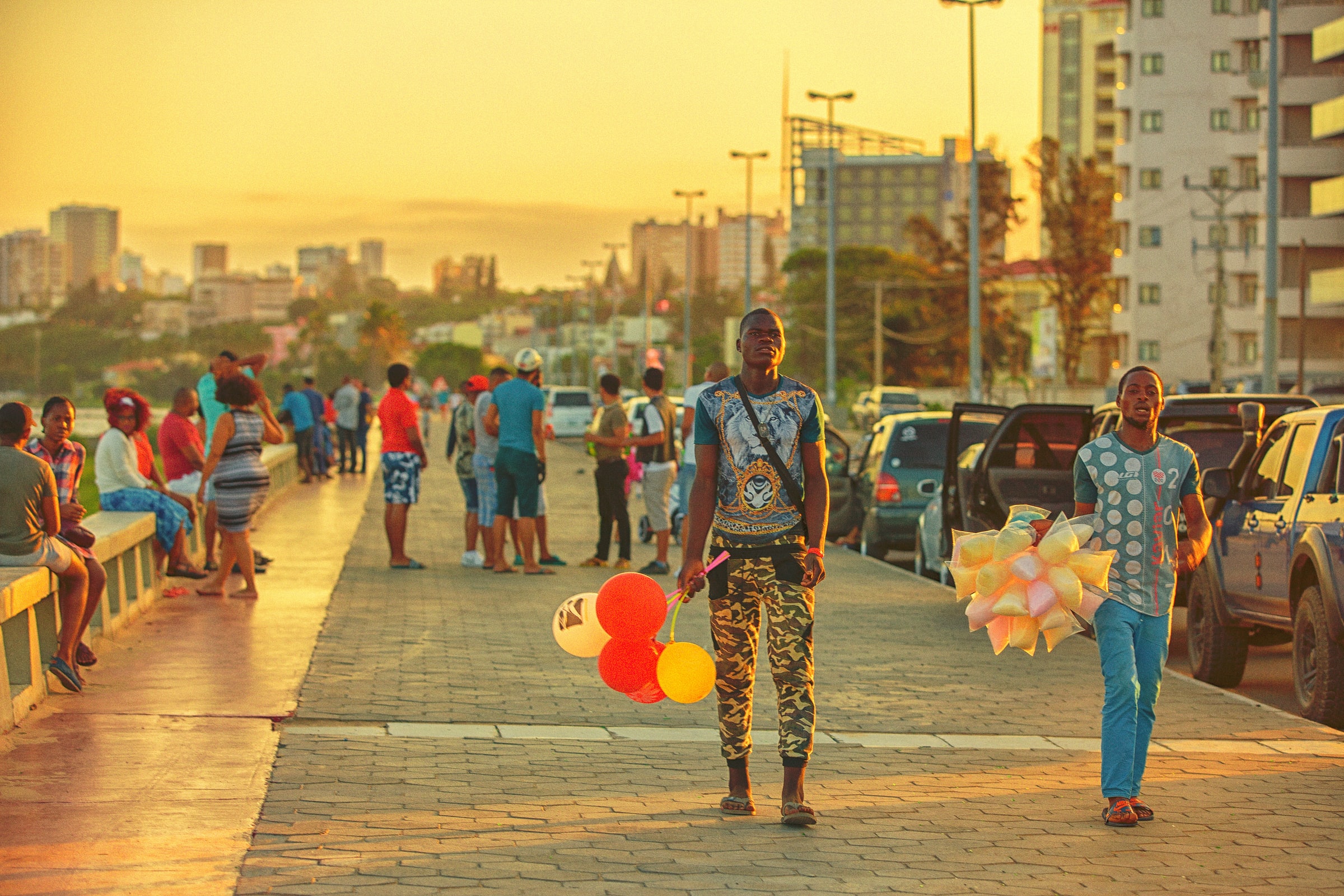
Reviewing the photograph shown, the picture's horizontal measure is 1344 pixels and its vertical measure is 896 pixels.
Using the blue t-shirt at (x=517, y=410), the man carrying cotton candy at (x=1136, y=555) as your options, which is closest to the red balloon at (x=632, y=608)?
the man carrying cotton candy at (x=1136, y=555)

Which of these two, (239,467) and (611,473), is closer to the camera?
(239,467)

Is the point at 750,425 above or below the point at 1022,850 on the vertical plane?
above

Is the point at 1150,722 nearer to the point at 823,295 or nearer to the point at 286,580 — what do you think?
the point at 286,580

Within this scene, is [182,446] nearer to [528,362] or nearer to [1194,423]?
[528,362]

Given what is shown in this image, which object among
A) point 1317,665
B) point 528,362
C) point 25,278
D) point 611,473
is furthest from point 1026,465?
point 25,278

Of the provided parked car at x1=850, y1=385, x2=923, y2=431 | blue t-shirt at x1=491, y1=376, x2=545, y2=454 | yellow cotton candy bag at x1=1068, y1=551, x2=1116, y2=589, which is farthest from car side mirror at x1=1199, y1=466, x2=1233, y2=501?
parked car at x1=850, y1=385, x2=923, y2=431

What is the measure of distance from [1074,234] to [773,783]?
271 ft

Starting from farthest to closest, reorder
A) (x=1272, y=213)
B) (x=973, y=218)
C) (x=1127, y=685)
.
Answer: (x=973, y=218) → (x=1272, y=213) → (x=1127, y=685)

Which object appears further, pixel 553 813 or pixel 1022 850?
pixel 553 813

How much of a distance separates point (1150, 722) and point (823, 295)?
316ft

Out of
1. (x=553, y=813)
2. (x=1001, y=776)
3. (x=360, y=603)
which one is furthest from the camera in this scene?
(x=360, y=603)

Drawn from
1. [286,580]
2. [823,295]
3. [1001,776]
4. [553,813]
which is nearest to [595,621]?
[553,813]

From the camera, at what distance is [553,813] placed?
21.5ft

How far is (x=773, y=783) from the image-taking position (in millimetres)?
7195
